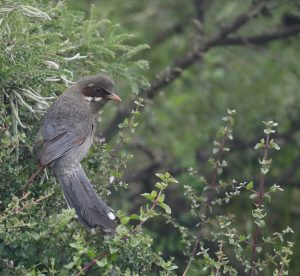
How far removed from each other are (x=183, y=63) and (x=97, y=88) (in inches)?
136

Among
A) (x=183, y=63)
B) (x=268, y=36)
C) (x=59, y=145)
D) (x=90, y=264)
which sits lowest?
(x=183, y=63)

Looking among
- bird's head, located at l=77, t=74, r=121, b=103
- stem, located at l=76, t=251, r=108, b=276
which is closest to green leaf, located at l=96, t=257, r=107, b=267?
stem, located at l=76, t=251, r=108, b=276

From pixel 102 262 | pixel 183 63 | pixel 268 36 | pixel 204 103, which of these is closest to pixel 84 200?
pixel 102 262

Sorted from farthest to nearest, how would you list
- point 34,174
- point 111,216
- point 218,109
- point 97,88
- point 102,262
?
point 218,109 → point 97,88 → point 34,174 → point 111,216 → point 102,262

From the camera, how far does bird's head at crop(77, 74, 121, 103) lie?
6934 millimetres

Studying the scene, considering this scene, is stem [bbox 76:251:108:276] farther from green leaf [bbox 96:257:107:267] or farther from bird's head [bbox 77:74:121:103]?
bird's head [bbox 77:74:121:103]

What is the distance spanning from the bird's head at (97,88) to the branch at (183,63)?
214 centimetres

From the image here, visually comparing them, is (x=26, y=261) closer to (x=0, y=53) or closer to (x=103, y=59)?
(x=0, y=53)

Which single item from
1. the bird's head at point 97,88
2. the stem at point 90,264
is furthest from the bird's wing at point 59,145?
the stem at point 90,264

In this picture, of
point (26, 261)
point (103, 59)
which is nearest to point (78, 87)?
point (103, 59)

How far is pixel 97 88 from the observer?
7.07 m

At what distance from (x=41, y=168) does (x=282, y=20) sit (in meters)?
5.24

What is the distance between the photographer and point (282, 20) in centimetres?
1051

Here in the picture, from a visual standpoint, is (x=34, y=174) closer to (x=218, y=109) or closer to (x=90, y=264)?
(x=90, y=264)
